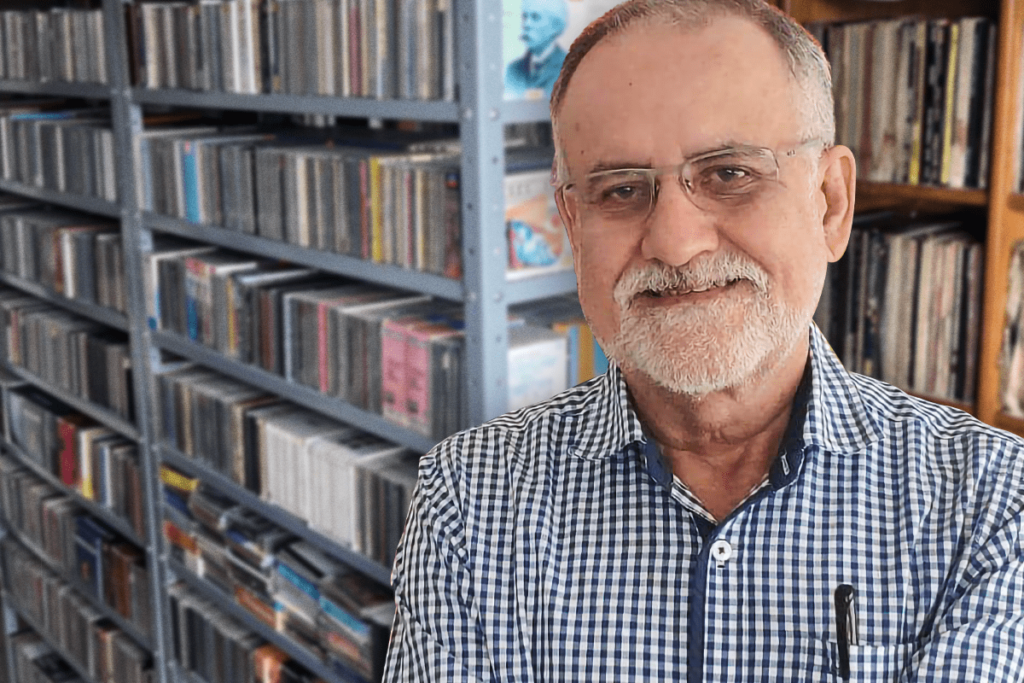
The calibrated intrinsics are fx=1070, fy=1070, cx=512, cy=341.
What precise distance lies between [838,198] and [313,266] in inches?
52.9

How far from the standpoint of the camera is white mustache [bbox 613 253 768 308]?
913mm

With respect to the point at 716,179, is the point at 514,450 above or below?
below

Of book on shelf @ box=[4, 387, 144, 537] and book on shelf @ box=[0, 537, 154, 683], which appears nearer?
book on shelf @ box=[4, 387, 144, 537]

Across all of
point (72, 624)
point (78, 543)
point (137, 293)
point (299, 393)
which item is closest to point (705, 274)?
point (299, 393)

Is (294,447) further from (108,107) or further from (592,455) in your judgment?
(108,107)

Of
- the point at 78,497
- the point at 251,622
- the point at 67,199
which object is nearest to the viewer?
the point at 251,622

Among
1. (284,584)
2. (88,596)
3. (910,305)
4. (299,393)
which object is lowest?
(88,596)

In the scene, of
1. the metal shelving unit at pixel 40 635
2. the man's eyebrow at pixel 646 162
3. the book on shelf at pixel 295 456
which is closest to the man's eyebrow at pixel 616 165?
the man's eyebrow at pixel 646 162

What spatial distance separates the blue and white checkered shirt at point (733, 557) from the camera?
2.93ft

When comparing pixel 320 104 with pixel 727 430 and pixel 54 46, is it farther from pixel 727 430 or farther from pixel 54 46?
pixel 54 46

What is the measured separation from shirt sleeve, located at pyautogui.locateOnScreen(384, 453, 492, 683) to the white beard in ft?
0.83

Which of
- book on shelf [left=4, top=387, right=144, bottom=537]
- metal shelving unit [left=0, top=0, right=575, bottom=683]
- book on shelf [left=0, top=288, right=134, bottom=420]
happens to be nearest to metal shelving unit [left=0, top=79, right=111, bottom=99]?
metal shelving unit [left=0, top=0, right=575, bottom=683]

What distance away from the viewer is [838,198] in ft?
3.28

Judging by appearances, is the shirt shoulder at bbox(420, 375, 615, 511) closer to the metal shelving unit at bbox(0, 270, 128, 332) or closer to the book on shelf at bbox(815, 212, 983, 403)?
the book on shelf at bbox(815, 212, 983, 403)
